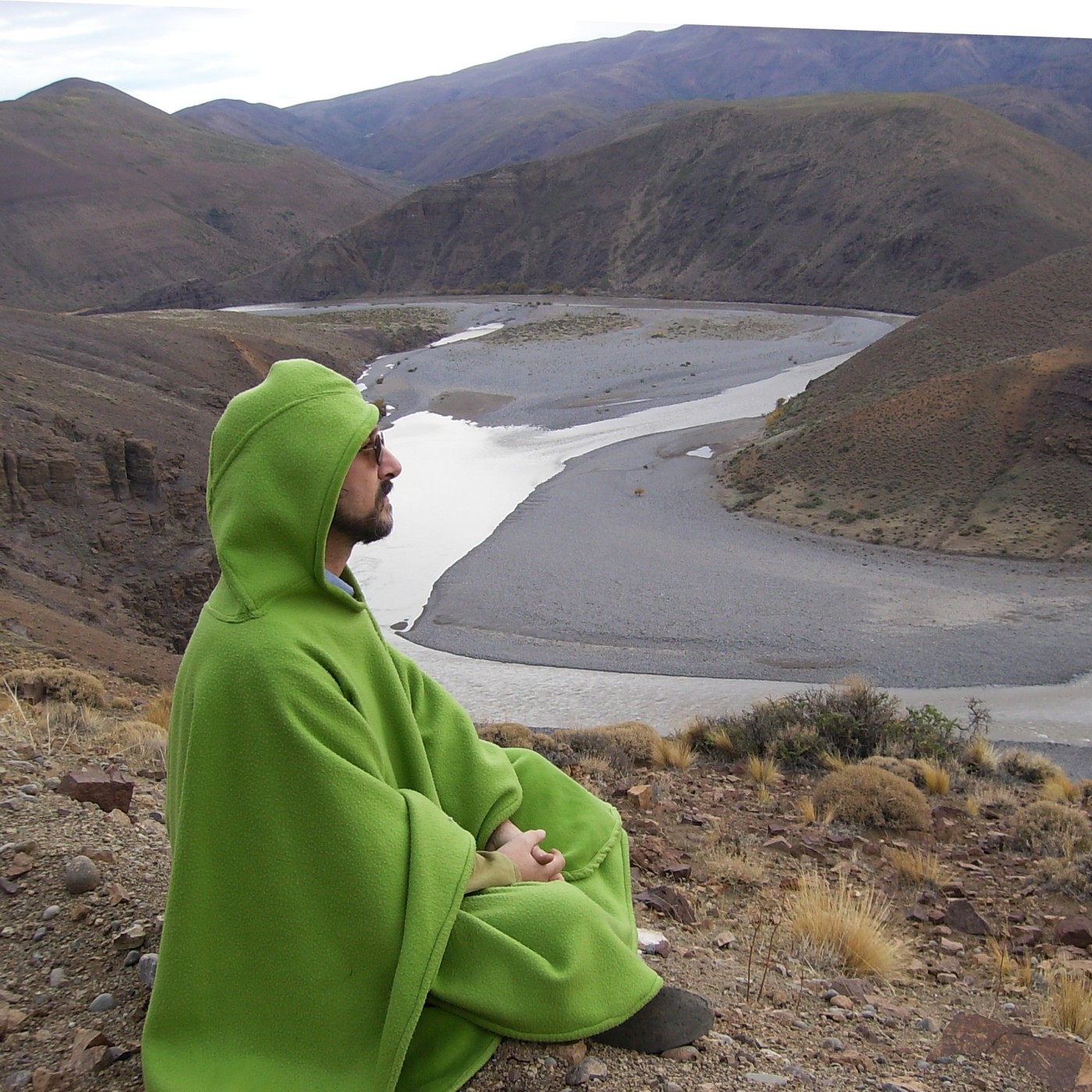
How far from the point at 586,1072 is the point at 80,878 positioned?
1.82 meters

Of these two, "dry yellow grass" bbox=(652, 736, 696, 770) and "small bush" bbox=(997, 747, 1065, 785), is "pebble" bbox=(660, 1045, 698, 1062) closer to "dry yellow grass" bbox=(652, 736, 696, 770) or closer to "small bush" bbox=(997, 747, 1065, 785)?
"dry yellow grass" bbox=(652, 736, 696, 770)

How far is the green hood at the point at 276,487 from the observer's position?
8.19ft

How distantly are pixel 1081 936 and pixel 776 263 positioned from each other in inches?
2501

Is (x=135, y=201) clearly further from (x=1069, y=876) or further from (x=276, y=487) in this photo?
(x=276, y=487)

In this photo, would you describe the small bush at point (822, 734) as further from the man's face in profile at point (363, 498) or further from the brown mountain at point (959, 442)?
the brown mountain at point (959, 442)

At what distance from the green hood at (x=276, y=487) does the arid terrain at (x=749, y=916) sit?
1289 mm

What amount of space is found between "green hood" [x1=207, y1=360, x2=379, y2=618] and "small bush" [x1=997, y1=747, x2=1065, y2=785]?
285 inches

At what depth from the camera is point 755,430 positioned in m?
29.5

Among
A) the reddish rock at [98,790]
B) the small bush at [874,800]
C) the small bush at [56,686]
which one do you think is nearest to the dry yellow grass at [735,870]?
the small bush at [874,800]

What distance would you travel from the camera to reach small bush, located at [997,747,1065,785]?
27.1 ft

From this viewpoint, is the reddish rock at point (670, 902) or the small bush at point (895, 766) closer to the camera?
the reddish rock at point (670, 902)

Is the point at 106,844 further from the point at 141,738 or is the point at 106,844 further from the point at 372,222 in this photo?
the point at 372,222

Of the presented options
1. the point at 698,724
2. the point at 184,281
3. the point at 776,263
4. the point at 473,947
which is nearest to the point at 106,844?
the point at 473,947

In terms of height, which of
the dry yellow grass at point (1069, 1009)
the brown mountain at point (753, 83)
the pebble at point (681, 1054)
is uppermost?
the brown mountain at point (753, 83)
